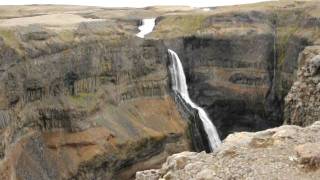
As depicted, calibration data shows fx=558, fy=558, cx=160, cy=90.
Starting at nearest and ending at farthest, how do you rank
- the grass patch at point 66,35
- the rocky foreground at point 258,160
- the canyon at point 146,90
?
the rocky foreground at point 258,160
the canyon at point 146,90
the grass patch at point 66,35

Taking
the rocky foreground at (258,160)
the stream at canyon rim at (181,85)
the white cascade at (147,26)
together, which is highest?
the rocky foreground at (258,160)

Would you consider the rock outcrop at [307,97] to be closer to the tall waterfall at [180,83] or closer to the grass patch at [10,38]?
the grass patch at [10,38]

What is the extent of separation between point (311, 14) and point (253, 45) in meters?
9.44

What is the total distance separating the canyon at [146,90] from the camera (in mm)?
44500

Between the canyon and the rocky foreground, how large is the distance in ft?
0.27

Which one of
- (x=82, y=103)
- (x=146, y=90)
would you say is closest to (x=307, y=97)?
(x=82, y=103)

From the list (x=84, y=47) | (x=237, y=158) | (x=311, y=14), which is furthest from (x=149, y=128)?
(x=237, y=158)

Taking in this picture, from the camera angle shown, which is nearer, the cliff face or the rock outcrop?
the rock outcrop

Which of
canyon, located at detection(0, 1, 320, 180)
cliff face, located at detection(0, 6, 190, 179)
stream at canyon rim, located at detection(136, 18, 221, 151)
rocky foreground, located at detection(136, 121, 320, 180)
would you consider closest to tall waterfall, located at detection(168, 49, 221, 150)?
stream at canyon rim, located at detection(136, 18, 221, 151)

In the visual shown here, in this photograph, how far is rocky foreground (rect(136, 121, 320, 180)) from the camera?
19859 mm

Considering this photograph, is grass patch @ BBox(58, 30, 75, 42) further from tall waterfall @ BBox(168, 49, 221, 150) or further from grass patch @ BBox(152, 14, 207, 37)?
grass patch @ BBox(152, 14, 207, 37)

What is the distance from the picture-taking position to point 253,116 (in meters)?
76.8

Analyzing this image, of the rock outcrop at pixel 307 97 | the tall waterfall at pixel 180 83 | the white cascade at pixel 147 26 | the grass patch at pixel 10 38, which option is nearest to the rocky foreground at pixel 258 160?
the rock outcrop at pixel 307 97

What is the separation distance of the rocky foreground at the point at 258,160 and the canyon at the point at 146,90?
83mm
